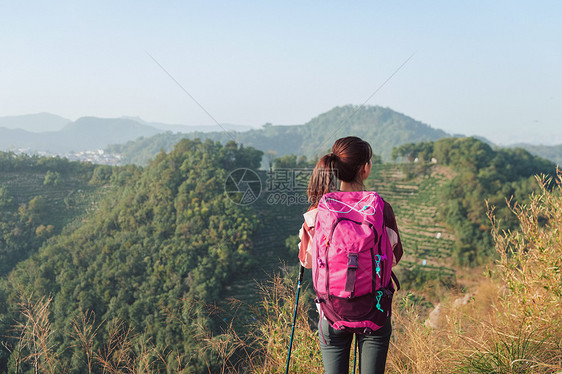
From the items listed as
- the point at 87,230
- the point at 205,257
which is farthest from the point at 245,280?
the point at 87,230

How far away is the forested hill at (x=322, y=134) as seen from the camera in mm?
58594

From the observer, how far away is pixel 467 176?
27.1 metres

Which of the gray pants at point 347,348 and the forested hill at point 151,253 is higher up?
the gray pants at point 347,348

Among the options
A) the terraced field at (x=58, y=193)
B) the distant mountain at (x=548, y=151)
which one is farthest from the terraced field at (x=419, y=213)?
the distant mountain at (x=548, y=151)

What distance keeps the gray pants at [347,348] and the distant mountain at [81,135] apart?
7184cm

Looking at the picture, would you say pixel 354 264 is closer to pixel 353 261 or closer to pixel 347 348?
pixel 353 261

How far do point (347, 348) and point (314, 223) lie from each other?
0.50 meters

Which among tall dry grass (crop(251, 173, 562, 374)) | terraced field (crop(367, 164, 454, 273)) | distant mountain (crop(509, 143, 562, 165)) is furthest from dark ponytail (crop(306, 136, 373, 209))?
distant mountain (crop(509, 143, 562, 165))

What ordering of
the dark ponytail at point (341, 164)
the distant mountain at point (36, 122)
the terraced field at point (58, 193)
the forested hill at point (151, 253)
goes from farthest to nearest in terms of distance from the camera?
the distant mountain at point (36, 122) → the terraced field at point (58, 193) → the forested hill at point (151, 253) → the dark ponytail at point (341, 164)

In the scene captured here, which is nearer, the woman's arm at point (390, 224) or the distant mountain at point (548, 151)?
the woman's arm at point (390, 224)

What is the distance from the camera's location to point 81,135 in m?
81.4

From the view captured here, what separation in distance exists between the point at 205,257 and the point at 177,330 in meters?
6.02

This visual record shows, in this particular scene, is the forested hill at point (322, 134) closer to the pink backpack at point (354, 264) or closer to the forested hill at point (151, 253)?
the forested hill at point (151, 253)

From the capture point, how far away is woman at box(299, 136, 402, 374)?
47.7 inches
